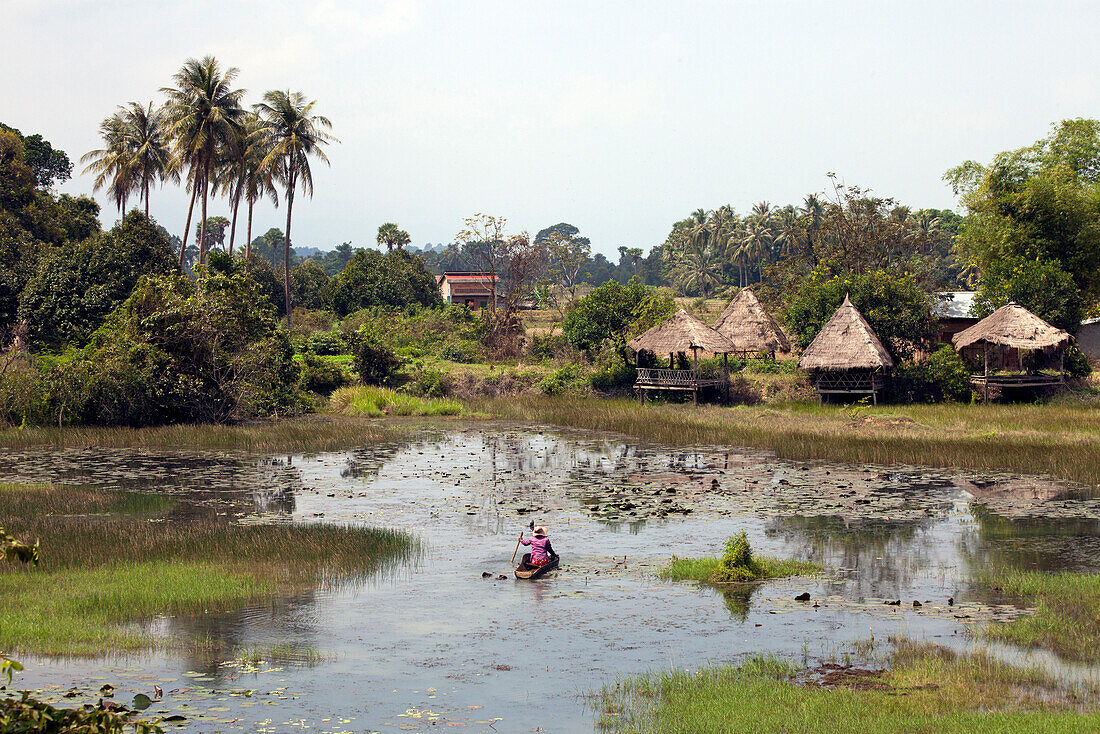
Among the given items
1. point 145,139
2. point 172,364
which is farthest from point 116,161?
point 172,364

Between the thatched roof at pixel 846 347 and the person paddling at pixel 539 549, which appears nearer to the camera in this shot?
the person paddling at pixel 539 549

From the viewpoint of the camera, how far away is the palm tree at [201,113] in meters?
45.6

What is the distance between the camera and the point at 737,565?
1398cm

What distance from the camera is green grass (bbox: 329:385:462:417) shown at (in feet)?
116

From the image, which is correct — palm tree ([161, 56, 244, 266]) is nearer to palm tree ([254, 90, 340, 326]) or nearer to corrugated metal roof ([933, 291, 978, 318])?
palm tree ([254, 90, 340, 326])

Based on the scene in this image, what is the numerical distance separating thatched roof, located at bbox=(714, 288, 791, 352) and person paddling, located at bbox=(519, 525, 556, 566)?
88.0 feet

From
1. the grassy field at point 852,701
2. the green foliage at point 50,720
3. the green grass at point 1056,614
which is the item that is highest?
the green foliage at point 50,720

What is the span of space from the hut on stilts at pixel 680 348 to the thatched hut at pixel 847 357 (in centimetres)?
341

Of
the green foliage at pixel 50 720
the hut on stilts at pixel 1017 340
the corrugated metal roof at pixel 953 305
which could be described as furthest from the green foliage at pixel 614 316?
the green foliage at pixel 50 720

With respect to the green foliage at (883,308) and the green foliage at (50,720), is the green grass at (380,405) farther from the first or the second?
the green foliage at (50,720)

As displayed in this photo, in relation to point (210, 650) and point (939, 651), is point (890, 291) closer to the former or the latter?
point (939, 651)

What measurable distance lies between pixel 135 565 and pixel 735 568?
8.92m

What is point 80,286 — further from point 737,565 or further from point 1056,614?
point 1056,614

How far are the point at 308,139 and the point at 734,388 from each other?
1095 inches
